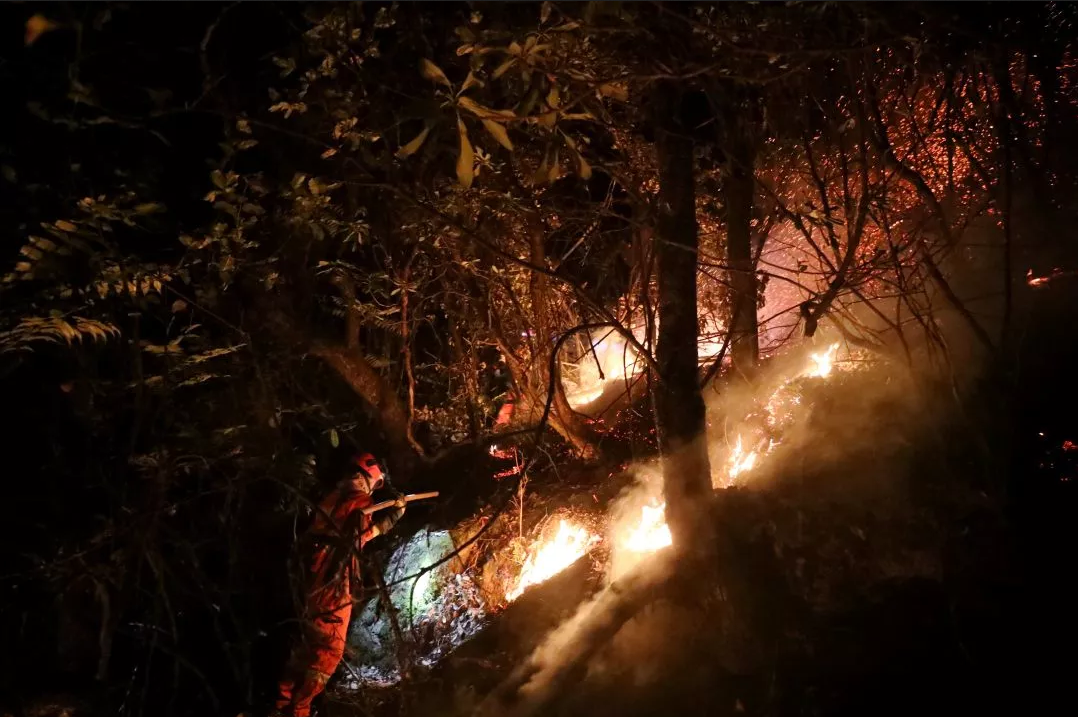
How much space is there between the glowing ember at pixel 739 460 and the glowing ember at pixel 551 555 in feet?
5.83

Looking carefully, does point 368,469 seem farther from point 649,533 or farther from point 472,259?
point 649,533

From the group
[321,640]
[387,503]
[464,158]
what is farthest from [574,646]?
[464,158]

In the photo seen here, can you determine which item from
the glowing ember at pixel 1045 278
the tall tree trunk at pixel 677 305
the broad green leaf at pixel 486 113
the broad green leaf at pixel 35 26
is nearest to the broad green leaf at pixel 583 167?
the broad green leaf at pixel 486 113

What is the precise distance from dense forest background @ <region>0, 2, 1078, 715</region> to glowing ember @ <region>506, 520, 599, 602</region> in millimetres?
930

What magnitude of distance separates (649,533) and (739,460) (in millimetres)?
1519

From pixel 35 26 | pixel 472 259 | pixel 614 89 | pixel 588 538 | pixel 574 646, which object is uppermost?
pixel 35 26

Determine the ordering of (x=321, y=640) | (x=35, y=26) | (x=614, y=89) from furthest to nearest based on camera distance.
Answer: (x=321, y=640) < (x=614, y=89) < (x=35, y=26)

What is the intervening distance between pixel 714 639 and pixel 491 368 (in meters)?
5.27

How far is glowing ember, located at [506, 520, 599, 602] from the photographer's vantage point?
686 cm

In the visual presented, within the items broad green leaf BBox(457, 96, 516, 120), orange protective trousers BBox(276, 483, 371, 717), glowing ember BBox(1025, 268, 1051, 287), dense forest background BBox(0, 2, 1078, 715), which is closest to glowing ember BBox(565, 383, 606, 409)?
dense forest background BBox(0, 2, 1078, 715)

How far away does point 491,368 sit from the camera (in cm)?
870

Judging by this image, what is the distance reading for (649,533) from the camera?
19.7ft

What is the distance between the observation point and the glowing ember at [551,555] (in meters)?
6.86

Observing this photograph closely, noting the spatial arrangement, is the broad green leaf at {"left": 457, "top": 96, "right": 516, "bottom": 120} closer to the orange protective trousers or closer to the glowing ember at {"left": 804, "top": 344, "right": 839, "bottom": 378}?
the orange protective trousers
